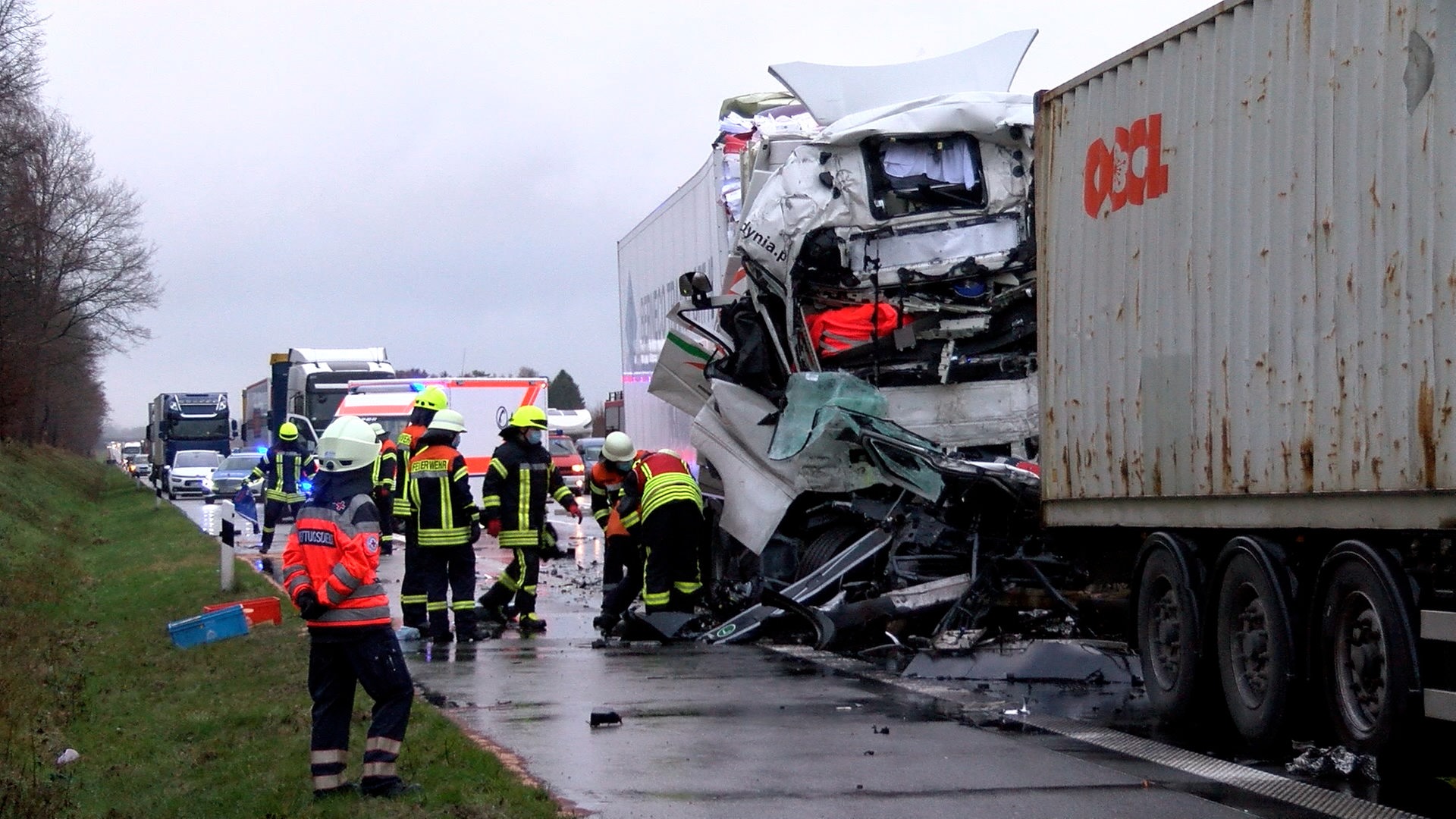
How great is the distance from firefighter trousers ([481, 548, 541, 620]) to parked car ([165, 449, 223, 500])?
36512 millimetres

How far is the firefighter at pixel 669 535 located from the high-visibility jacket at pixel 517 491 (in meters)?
0.86

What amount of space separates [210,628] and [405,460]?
2360mm

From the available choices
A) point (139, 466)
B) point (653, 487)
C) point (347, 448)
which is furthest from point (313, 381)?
point (139, 466)

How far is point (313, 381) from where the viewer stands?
30062 mm

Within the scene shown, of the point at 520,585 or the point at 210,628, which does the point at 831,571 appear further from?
the point at 210,628

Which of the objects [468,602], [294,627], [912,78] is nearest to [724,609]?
[468,602]

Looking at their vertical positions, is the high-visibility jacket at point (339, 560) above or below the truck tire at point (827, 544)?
above

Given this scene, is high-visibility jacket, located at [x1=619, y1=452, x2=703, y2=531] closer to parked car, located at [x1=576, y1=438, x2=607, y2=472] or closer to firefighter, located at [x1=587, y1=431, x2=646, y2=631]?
firefighter, located at [x1=587, y1=431, x2=646, y2=631]

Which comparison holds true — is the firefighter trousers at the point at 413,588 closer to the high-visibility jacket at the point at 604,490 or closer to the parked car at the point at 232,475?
the high-visibility jacket at the point at 604,490

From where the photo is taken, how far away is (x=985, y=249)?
1224 cm

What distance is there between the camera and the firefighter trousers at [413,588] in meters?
12.8

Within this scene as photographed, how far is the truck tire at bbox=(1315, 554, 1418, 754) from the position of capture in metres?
6.37

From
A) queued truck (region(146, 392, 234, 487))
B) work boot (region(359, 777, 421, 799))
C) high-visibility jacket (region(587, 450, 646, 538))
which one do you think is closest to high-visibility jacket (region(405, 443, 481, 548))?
high-visibility jacket (region(587, 450, 646, 538))

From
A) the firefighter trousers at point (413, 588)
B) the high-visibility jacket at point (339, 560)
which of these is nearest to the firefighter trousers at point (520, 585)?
the firefighter trousers at point (413, 588)
